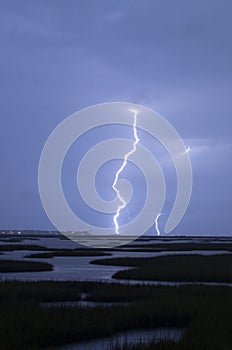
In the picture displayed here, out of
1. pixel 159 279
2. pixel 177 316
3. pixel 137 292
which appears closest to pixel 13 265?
pixel 159 279

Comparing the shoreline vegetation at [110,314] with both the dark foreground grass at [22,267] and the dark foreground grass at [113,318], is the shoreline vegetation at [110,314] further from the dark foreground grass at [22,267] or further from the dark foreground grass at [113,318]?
the dark foreground grass at [22,267]

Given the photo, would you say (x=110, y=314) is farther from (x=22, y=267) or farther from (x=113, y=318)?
(x=22, y=267)

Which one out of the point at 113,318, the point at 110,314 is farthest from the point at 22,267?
the point at 113,318

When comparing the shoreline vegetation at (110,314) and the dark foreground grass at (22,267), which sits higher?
the dark foreground grass at (22,267)

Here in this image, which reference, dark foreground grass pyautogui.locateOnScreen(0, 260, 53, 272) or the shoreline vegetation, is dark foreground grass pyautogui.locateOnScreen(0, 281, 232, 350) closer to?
the shoreline vegetation

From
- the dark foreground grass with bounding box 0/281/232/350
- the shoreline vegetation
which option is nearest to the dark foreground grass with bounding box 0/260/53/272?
the shoreline vegetation

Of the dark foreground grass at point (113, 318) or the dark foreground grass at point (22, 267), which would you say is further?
the dark foreground grass at point (22, 267)

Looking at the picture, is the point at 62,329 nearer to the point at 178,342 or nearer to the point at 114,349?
the point at 114,349

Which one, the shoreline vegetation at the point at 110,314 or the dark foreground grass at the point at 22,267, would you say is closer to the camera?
the shoreline vegetation at the point at 110,314

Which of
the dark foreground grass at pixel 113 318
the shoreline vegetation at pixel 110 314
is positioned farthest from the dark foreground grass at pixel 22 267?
the dark foreground grass at pixel 113 318
